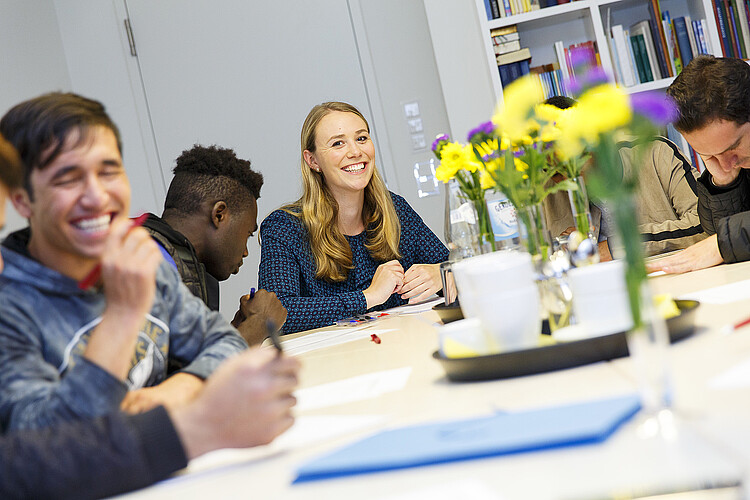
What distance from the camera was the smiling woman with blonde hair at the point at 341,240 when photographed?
7.82 feet

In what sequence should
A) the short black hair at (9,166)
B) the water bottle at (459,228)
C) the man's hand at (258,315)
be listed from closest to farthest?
the short black hair at (9,166) < the water bottle at (459,228) < the man's hand at (258,315)

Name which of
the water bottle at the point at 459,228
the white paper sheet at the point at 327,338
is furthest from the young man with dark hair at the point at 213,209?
the water bottle at the point at 459,228

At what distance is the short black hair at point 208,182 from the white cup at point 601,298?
175cm

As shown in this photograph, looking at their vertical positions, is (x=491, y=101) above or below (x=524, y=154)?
above

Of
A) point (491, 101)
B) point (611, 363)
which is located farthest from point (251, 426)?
point (491, 101)

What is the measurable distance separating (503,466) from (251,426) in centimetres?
28

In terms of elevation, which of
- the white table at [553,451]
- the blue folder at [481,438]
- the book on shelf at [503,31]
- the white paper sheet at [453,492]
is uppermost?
the book on shelf at [503,31]

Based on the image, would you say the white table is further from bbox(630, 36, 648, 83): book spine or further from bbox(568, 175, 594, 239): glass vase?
bbox(630, 36, 648, 83): book spine

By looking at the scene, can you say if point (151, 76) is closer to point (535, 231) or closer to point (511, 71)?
point (511, 71)

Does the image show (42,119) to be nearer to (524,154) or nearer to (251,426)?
(251,426)

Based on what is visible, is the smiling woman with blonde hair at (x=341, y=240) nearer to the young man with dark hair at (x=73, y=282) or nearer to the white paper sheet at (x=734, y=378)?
the young man with dark hair at (x=73, y=282)

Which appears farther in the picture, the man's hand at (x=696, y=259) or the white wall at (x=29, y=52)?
the white wall at (x=29, y=52)

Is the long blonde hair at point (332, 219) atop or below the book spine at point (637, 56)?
below

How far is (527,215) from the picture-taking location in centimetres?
118
